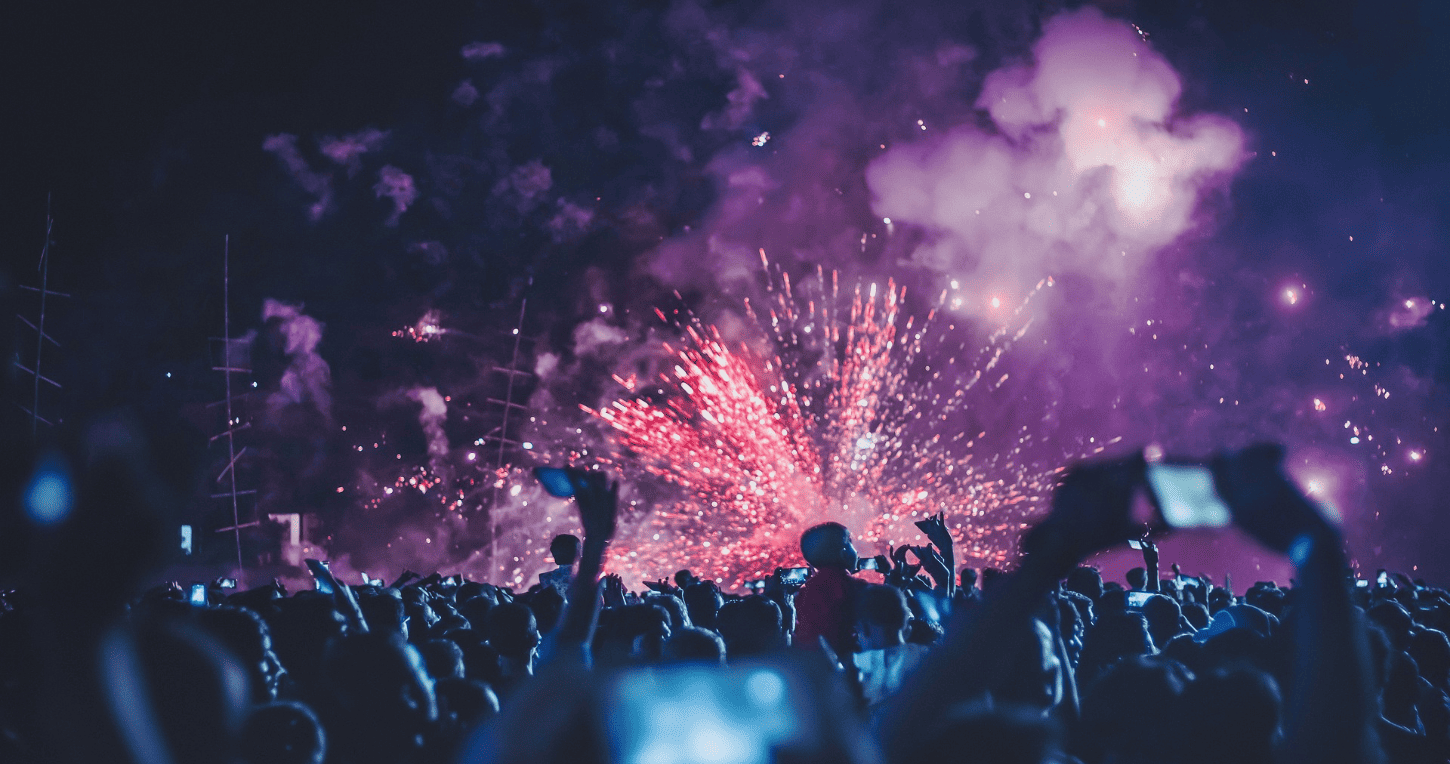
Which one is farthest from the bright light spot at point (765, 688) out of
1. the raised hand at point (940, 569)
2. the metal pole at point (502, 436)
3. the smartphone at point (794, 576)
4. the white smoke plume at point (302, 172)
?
the metal pole at point (502, 436)

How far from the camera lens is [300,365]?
21.4m

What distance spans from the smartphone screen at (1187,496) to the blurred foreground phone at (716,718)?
111cm

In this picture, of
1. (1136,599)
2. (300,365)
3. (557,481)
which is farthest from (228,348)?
(557,481)

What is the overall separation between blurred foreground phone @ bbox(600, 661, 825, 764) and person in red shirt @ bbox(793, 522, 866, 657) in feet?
13.0

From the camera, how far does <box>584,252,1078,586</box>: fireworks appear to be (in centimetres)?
2523

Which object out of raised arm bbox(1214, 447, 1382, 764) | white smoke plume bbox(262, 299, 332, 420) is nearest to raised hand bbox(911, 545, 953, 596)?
raised arm bbox(1214, 447, 1382, 764)

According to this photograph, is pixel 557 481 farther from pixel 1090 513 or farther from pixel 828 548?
pixel 828 548

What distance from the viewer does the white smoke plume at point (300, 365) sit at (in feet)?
68.7

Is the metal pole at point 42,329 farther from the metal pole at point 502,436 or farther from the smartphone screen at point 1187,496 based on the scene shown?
the smartphone screen at point 1187,496

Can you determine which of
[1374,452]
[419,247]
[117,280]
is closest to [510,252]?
[419,247]

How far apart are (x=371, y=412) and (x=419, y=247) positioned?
434 centimetres

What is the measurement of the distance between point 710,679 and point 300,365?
73.5ft

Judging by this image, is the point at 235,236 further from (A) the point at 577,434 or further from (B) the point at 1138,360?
(B) the point at 1138,360

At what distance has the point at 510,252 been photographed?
23.5 meters
